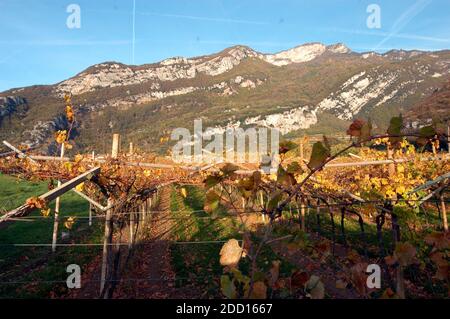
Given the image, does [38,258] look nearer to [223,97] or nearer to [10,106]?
[10,106]

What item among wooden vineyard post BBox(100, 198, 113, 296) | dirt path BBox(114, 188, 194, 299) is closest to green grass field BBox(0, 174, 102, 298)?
wooden vineyard post BBox(100, 198, 113, 296)

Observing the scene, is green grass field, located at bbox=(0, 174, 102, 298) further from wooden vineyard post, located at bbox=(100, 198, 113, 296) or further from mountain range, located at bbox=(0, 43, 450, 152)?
mountain range, located at bbox=(0, 43, 450, 152)

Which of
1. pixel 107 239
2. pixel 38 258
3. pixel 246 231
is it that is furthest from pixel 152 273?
pixel 246 231

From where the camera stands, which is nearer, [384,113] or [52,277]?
[52,277]

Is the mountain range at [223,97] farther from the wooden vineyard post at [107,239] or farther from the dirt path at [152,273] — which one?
the wooden vineyard post at [107,239]
